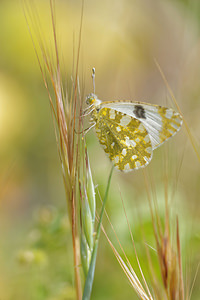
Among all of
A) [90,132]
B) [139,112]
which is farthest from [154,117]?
[90,132]

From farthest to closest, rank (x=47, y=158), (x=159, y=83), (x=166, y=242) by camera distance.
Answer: (x=159, y=83)
(x=47, y=158)
(x=166, y=242)

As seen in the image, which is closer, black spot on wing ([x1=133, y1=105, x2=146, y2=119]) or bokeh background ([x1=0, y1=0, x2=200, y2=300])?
bokeh background ([x1=0, y1=0, x2=200, y2=300])

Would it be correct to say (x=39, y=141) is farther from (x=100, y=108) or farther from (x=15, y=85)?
(x=100, y=108)

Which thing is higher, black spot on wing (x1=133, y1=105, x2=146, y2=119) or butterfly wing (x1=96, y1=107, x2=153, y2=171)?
black spot on wing (x1=133, y1=105, x2=146, y2=119)

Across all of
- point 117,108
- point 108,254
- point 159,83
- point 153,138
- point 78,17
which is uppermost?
point 78,17

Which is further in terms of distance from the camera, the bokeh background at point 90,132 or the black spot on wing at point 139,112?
the black spot on wing at point 139,112

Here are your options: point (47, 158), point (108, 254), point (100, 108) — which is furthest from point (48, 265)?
point (47, 158)

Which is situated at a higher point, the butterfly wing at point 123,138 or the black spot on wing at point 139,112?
the black spot on wing at point 139,112
